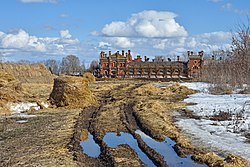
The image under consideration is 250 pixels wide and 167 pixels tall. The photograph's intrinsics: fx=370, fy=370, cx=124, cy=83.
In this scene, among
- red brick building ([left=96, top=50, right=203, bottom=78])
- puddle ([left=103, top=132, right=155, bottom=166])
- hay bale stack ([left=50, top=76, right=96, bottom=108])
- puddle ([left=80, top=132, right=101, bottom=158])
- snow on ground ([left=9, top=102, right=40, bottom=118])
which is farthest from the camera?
red brick building ([left=96, top=50, right=203, bottom=78])

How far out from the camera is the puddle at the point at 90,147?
12473 mm

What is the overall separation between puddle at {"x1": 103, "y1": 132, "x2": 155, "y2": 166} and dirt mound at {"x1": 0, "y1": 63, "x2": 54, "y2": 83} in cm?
5044

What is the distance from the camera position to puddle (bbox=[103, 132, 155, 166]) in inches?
481

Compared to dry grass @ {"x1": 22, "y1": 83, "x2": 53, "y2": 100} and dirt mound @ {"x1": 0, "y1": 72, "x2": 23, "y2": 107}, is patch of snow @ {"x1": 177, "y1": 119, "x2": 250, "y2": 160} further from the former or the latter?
dry grass @ {"x1": 22, "y1": 83, "x2": 53, "y2": 100}

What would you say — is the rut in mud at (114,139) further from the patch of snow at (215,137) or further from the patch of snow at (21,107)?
the patch of snow at (21,107)

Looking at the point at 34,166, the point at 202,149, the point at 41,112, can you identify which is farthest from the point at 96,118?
the point at 34,166

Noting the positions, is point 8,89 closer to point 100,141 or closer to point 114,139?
point 114,139

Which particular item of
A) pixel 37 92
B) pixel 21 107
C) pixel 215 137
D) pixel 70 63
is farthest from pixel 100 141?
pixel 70 63

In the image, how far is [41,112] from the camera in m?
23.7

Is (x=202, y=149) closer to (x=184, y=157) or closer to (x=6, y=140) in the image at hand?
(x=184, y=157)

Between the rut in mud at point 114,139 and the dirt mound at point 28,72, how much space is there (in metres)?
43.4

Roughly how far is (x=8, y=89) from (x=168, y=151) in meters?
16.0

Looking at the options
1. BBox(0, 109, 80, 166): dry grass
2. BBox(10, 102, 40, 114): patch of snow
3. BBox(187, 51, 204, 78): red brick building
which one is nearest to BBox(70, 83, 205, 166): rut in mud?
BBox(0, 109, 80, 166): dry grass

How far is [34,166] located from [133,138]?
551 cm
